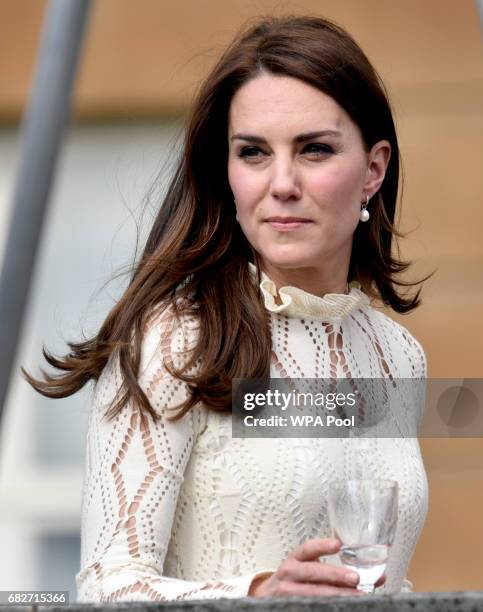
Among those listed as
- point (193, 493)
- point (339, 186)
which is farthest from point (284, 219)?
point (193, 493)

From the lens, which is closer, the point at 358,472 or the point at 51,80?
the point at 51,80

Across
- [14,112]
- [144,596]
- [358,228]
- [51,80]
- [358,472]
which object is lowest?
[144,596]

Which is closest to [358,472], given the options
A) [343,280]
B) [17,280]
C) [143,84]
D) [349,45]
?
[343,280]

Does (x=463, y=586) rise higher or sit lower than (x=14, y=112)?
lower

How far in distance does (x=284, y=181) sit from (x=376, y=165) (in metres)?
0.27

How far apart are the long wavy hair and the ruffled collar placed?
18 millimetres

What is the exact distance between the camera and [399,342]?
2047 mm

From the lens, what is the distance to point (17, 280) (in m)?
1.10

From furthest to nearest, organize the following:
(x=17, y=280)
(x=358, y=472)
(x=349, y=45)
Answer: (x=349, y=45), (x=358, y=472), (x=17, y=280)

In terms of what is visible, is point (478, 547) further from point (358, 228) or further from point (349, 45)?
point (349, 45)

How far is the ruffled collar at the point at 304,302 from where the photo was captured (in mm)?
1798

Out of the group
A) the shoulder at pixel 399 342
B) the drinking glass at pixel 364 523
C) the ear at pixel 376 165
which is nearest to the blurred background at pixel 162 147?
the shoulder at pixel 399 342

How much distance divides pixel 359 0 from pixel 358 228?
2066 millimetres

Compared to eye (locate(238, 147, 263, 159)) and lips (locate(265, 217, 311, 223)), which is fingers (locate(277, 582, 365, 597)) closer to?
lips (locate(265, 217, 311, 223))
